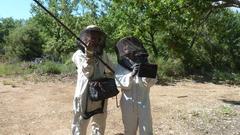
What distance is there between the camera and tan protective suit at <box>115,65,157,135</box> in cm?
499

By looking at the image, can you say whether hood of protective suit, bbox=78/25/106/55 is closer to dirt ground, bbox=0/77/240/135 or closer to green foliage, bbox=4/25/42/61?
dirt ground, bbox=0/77/240/135

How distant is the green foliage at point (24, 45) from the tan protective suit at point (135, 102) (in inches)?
1051

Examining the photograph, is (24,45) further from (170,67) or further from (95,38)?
(95,38)

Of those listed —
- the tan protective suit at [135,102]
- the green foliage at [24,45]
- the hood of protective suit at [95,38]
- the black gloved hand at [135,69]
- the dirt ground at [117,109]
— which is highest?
the green foliage at [24,45]

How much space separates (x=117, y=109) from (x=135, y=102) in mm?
5388

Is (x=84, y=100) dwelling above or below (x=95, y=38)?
below

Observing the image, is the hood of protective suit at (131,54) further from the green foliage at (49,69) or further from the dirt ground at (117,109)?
the green foliage at (49,69)

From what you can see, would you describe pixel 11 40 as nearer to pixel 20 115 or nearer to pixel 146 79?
pixel 20 115

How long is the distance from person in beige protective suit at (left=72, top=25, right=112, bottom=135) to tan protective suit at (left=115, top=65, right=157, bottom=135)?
30 cm

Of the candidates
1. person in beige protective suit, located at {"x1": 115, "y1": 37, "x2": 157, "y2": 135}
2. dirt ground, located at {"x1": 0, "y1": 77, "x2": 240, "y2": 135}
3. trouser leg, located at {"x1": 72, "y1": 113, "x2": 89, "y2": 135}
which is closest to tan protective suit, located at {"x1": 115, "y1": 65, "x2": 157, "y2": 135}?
person in beige protective suit, located at {"x1": 115, "y1": 37, "x2": 157, "y2": 135}

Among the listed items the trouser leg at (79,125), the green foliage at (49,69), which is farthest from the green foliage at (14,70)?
the trouser leg at (79,125)

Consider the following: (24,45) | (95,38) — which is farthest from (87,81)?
(24,45)

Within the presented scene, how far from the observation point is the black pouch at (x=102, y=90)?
16.6 feet

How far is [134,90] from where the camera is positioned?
5078 millimetres
